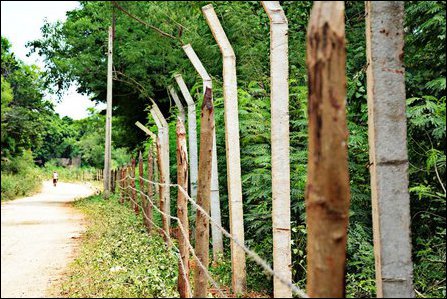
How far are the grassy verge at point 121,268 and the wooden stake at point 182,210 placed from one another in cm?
20

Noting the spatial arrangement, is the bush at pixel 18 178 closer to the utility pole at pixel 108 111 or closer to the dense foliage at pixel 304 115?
the utility pole at pixel 108 111

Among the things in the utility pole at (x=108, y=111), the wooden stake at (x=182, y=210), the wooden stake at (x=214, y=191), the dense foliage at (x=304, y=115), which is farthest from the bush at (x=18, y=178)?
the wooden stake at (x=182, y=210)

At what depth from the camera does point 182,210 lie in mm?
6082

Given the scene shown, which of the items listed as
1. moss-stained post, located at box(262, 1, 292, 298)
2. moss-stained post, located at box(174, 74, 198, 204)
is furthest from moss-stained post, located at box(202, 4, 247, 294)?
moss-stained post, located at box(174, 74, 198, 204)

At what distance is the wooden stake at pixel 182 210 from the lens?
5.42m

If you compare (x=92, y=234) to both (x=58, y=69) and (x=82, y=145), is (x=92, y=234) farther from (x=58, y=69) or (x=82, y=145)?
(x=82, y=145)

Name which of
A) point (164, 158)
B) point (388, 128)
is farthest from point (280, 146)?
point (164, 158)

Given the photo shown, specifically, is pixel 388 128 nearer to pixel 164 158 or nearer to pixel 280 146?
pixel 280 146

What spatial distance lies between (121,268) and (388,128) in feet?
15.8

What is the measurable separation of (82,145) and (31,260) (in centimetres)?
5078

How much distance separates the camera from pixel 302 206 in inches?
246

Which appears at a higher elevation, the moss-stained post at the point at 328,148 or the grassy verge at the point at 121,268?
the moss-stained post at the point at 328,148

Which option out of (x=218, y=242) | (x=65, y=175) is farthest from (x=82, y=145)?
(x=218, y=242)

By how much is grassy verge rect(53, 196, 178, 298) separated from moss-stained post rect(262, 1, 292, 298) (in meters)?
1.28
